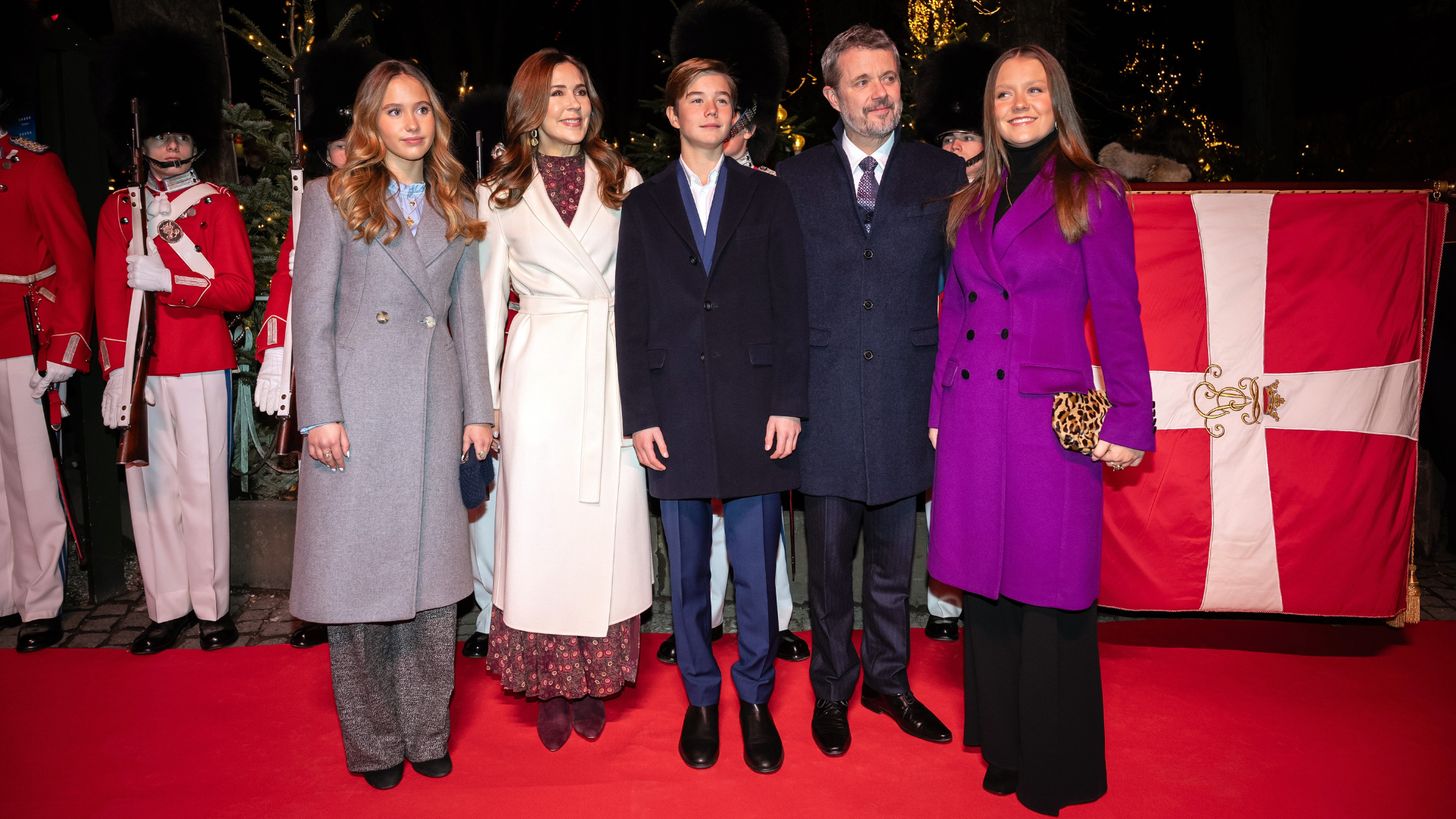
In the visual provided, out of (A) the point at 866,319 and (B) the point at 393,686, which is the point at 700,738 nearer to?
(B) the point at 393,686

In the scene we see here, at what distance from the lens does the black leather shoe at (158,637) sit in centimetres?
434

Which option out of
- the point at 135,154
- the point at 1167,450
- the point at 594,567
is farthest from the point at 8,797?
the point at 1167,450

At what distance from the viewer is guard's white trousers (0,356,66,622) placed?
14.8 feet

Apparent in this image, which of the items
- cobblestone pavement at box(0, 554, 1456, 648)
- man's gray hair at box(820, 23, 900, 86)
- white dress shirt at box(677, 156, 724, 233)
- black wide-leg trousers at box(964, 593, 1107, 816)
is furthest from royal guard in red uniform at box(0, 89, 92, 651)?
black wide-leg trousers at box(964, 593, 1107, 816)

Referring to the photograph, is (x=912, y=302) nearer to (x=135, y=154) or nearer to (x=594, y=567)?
(x=594, y=567)

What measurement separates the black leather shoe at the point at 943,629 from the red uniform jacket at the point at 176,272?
10.7 feet

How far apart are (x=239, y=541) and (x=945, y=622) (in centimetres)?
355

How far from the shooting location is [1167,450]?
4.27m

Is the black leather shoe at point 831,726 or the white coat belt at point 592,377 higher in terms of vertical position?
the white coat belt at point 592,377

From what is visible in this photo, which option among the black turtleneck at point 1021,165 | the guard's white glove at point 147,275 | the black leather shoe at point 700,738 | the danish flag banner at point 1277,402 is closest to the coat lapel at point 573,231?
the black turtleneck at point 1021,165

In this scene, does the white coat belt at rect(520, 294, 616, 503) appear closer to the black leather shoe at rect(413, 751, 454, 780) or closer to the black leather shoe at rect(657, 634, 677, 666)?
the black leather shoe at rect(413, 751, 454, 780)

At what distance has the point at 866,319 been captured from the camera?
10.9ft

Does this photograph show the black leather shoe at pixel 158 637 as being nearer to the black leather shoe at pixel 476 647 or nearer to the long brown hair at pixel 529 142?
the black leather shoe at pixel 476 647

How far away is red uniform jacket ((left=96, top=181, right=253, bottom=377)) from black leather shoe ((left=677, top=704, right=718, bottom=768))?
8.56 ft
